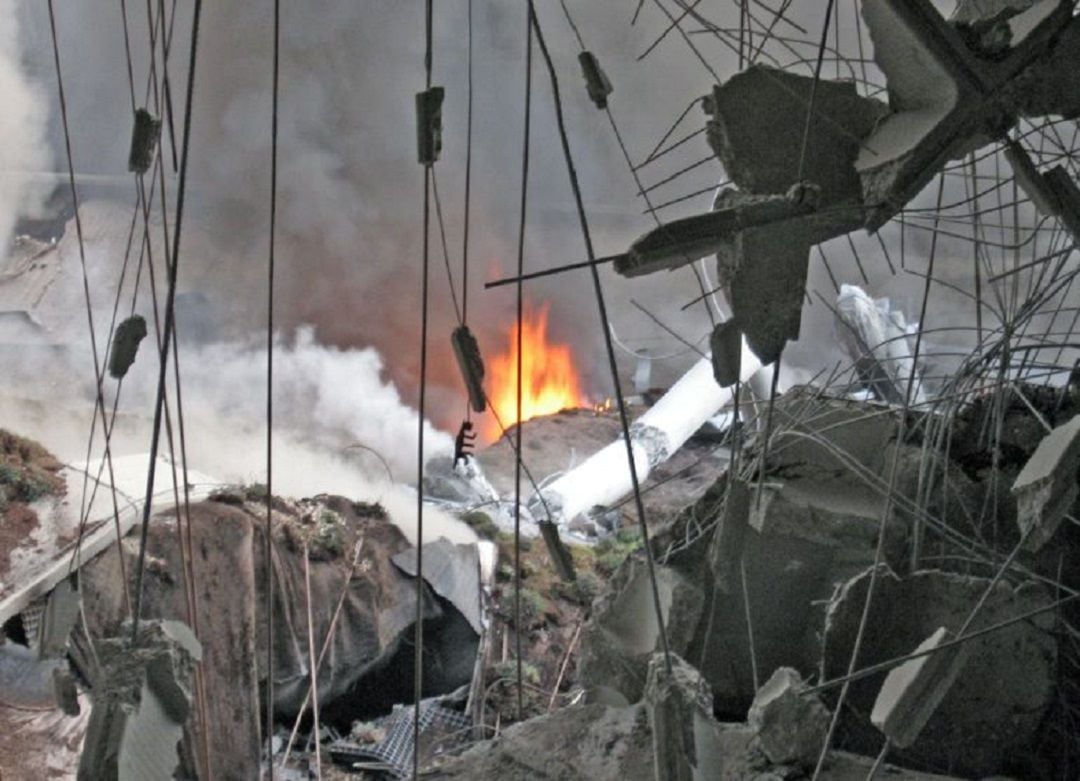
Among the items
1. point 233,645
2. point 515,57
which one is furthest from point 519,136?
point 233,645

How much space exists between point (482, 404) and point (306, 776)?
4.77 m

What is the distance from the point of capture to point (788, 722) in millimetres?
2025

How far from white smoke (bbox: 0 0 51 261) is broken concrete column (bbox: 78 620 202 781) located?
10978 mm

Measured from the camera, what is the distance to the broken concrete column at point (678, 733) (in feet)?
4.11

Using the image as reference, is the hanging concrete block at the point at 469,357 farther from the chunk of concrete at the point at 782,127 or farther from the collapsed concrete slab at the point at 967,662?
the collapsed concrete slab at the point at 967,662

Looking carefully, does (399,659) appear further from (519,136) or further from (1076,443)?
(519,136)

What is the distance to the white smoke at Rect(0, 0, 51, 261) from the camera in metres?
10.8

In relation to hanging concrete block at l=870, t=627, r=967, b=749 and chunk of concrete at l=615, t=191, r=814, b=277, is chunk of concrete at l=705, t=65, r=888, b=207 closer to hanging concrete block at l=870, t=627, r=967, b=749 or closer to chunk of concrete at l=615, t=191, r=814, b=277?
chunk of concrete at l=615, t=191, r=814, b=277

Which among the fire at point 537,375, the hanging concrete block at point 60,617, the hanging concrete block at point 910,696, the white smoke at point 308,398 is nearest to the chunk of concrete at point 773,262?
the hanging concrete block at point 910,696

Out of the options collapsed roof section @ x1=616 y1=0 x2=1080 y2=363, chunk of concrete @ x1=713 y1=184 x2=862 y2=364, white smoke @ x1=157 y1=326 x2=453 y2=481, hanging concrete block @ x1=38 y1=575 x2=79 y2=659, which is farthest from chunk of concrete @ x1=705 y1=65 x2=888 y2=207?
white smoke @ x1=157 y1=326 x2=453 y2=481

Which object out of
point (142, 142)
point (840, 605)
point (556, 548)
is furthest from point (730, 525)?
point (142, 142)

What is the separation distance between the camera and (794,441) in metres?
2.61

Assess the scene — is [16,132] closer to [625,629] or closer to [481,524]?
[481,524]

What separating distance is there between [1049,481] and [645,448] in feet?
28.5
